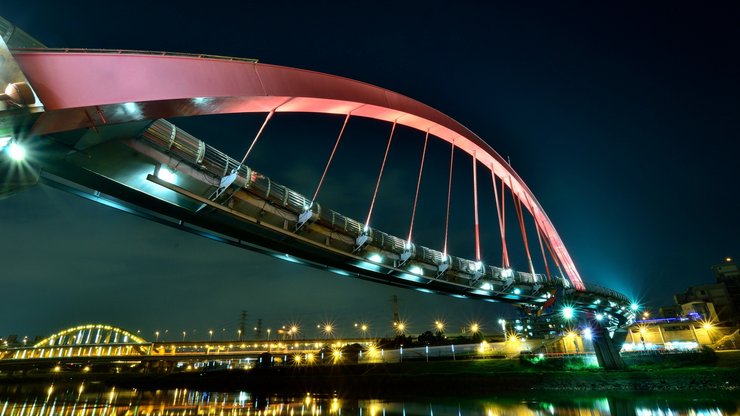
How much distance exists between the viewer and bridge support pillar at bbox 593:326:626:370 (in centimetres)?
2459

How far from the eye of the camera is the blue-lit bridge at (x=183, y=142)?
7.02 m

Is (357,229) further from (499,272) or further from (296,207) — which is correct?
(499,272)

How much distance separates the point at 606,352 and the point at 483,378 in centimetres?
861

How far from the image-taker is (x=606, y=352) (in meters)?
25.0

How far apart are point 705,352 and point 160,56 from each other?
122ft

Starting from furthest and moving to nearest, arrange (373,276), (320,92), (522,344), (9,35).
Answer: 1. (522,344)
2. (373,276)
3. (320,92)
4. (9,35)

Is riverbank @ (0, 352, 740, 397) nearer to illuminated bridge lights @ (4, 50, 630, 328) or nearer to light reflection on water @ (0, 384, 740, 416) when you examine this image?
light reflection on water @ (0, 384, 740, 416)

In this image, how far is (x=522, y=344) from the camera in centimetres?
3194

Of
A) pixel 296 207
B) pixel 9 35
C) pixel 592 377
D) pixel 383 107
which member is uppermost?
pixel 383 107

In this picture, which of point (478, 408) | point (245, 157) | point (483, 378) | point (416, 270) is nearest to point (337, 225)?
point (245, 157)

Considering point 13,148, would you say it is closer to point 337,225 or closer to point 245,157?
point 245,157

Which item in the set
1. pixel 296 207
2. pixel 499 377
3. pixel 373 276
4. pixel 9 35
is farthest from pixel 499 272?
pixel 9 35

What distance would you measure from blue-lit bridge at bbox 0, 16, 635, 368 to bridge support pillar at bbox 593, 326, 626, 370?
41.2 feet

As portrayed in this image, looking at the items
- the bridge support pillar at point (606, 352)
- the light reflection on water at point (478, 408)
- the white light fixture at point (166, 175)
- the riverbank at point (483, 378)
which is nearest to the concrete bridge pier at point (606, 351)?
the bridge support pillar at point (606, 352)
